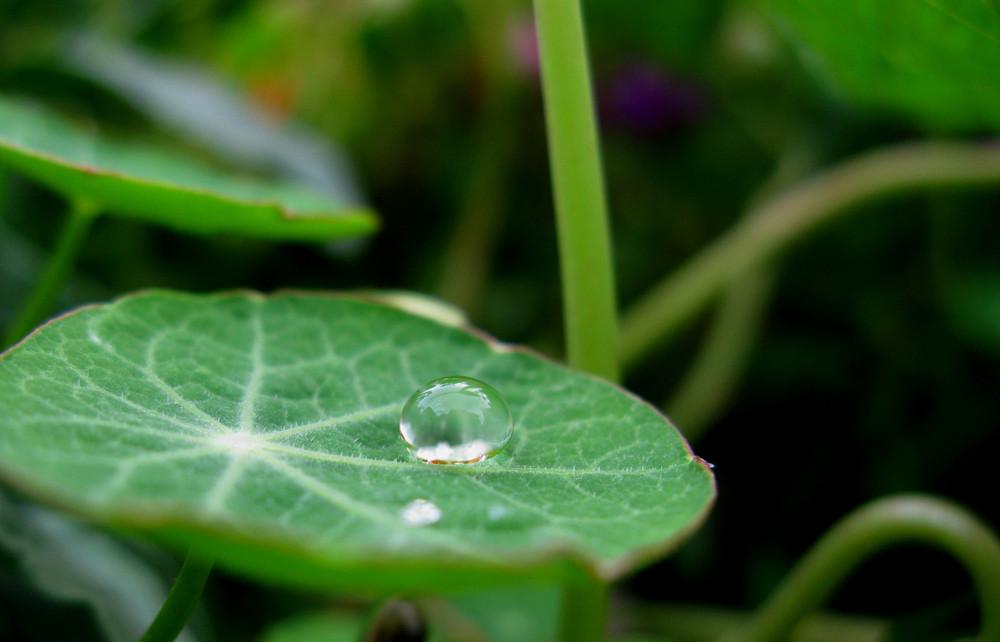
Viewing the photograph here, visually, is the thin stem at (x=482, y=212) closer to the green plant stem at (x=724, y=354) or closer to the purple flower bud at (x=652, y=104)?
the purple flower bud at (x=652, y=104)

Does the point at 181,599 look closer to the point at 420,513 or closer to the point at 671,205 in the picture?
the point at 420,513

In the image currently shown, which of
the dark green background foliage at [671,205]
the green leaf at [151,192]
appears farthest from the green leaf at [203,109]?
the green leaf at [151,192]

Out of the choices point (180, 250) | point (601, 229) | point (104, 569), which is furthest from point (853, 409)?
point (180, 250)

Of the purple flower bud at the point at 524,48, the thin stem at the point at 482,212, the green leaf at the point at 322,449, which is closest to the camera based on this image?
the green leaf at the point at 322,449

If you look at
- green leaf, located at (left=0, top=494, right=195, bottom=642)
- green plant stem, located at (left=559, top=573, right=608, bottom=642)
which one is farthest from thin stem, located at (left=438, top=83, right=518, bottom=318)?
green plant stem, located at (left=559, top=573, right=608, bottom=642)

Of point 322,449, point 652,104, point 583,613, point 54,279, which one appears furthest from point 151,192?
point 652,104

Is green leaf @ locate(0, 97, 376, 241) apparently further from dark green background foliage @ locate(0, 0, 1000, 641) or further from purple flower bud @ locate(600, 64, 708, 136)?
purple flower bud @ locate(600, 64, 708, 136)

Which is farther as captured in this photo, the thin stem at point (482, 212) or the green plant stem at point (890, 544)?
the thin stem at point (482, 212)

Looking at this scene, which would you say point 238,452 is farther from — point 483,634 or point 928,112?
point 928,112
